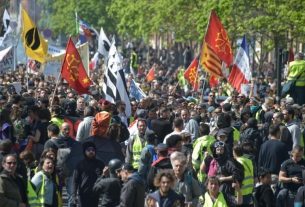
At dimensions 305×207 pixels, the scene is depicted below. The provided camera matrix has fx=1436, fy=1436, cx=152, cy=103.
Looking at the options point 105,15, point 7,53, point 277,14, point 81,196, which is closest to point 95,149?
point 81,196

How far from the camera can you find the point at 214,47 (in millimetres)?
28500

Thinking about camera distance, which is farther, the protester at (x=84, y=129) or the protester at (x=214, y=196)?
the protester at (x=84, y=129)

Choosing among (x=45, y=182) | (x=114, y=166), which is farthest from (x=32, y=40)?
(x=45, y=182)

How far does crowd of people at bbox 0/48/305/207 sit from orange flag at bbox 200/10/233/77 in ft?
Answer: 13.8

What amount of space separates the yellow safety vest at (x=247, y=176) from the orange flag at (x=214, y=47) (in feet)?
34.3

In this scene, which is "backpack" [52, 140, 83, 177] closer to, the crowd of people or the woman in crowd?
the crowd of people

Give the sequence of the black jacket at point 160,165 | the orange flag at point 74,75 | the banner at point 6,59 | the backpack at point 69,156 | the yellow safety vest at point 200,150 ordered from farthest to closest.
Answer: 1. the banner at point 6,59
2. the orange flag at point 74,75
3. the yellow safety vest at point 200,150
4. the backpack at point 69,156
5. the black jacket at point 160,165

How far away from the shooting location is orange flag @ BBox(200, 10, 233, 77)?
28.5 meters

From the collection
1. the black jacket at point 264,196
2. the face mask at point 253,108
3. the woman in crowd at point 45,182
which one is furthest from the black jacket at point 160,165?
the face mask at point 253,108

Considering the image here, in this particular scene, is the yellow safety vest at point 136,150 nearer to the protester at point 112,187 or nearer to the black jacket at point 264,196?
the black jacket at point 264,196

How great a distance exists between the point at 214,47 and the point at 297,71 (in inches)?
100

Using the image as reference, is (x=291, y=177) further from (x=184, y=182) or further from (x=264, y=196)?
(x=184, y=182)

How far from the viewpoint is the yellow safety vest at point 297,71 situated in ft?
98.7

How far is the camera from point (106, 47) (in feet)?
134
